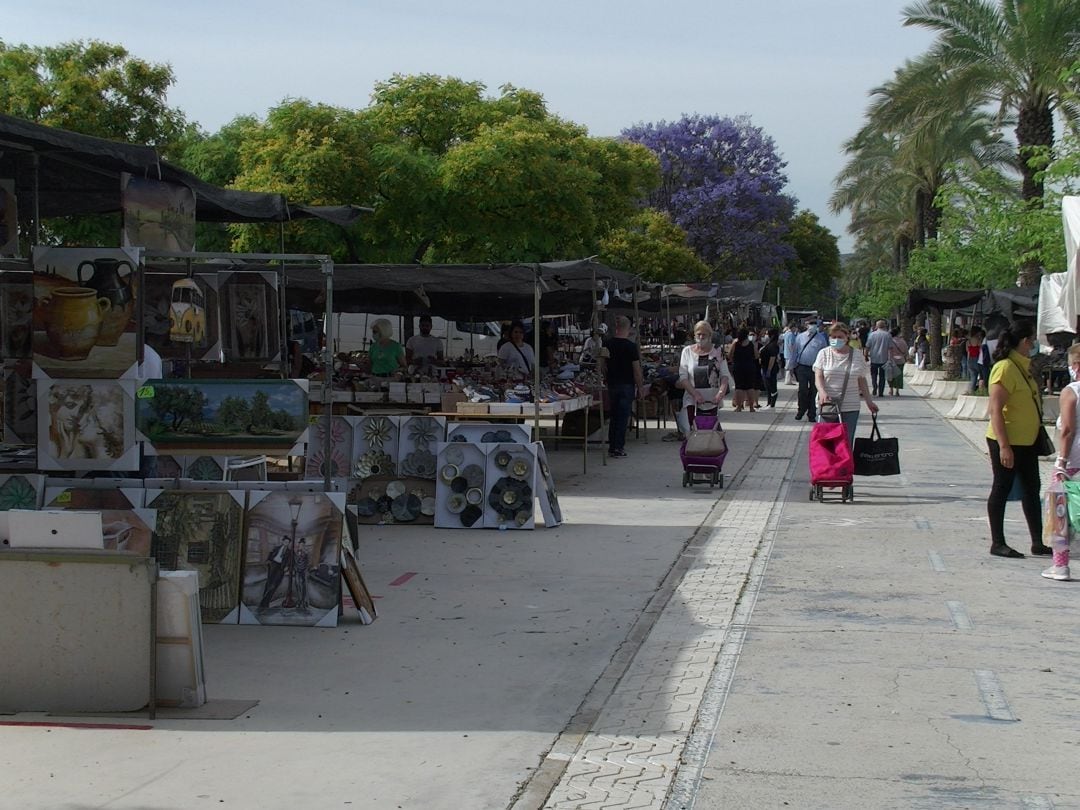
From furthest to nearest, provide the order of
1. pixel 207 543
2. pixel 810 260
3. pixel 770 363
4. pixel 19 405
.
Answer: pixel 810 260
pixel 770 363
pixel 19 405
pixel 207 543

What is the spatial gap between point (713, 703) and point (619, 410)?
41.1ft

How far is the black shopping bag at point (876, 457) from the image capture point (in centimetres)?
1481

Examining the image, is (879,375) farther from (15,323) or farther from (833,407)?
(15,323)

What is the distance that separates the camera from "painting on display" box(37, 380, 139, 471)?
8766 mm

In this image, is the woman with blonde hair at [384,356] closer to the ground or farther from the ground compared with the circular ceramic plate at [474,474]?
farther from the ground

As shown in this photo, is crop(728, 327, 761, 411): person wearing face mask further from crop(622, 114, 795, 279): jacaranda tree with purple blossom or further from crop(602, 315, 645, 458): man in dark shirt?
crop(622, 114, 795, 279): jacaranda tree with purple blossom

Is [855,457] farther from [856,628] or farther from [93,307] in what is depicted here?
[93,307]

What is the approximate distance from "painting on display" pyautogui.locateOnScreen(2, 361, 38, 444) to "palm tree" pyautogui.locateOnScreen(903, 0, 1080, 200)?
19.8 meters

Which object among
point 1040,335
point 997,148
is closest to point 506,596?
point 1040,335

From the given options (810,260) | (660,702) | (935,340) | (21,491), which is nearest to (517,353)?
(21,491)

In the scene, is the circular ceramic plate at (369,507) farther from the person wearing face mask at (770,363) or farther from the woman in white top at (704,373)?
the person wearing face mask at (770,363)

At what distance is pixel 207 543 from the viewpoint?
8188 millimetres

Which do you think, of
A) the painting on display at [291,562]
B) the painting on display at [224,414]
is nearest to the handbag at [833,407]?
the painting on display at [224,414]

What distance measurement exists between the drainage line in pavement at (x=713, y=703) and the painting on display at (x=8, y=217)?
17.7ft
